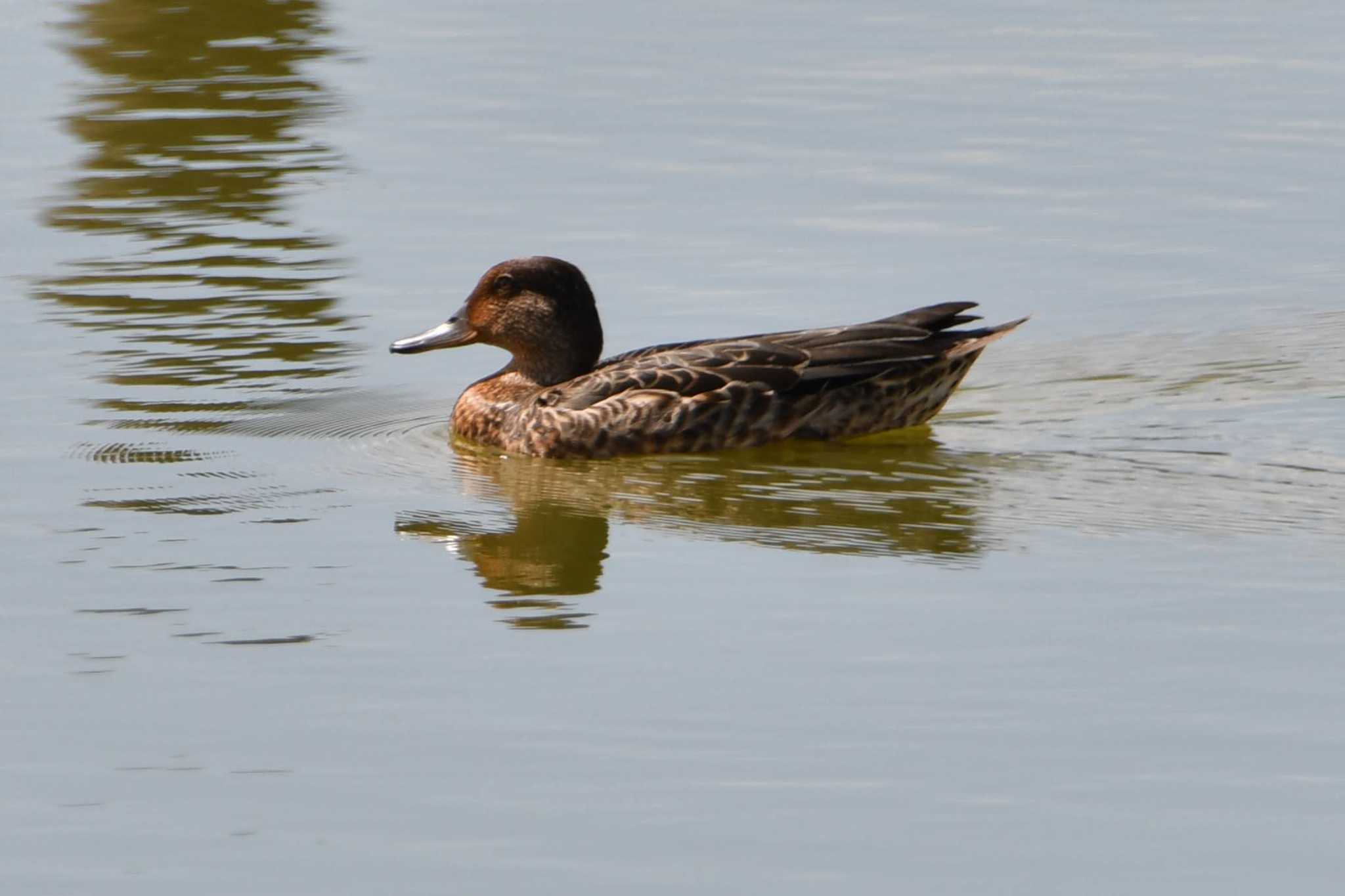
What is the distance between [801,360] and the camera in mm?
11398

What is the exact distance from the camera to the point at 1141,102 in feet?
57.1

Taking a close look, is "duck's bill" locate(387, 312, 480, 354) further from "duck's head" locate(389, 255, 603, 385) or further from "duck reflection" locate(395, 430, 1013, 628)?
"duck reflection" locate(395, 430, 1013, 628)

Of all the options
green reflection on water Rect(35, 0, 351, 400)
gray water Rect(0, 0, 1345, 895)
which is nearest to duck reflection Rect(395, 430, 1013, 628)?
gray water Rect(0, 0, 1345, 895)

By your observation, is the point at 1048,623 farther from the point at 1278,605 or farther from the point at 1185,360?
the point at 1185,360

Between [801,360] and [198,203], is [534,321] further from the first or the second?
[198,203]

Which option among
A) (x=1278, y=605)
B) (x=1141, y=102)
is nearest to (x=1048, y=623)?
(x=1278, y=605)

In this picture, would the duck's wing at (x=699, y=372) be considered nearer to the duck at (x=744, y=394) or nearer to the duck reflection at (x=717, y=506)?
the duck at (x=744, y=394)

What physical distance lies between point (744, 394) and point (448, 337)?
1.61 meters

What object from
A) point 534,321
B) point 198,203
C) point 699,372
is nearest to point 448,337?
point 534,321

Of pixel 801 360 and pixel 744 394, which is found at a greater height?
pixel 801 360

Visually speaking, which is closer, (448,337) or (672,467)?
(672,467)

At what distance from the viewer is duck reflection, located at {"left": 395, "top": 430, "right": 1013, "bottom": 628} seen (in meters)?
9.44

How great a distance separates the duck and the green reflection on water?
1418mm

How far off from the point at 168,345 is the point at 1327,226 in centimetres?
644
